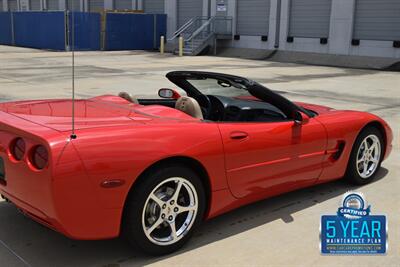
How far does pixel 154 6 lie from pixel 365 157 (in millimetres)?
34771

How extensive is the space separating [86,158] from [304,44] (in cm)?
2615

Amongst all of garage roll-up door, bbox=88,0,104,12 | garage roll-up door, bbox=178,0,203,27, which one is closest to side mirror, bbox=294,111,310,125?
garage roll-up door, bbox=178,0,203,27

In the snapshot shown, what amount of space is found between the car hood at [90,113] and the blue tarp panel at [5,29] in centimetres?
3674

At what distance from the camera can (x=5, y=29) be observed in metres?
38.0

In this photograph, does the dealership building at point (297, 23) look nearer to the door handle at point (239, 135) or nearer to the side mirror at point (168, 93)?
the side mirror at point (168, 93)

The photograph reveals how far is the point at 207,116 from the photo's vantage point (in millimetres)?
4281

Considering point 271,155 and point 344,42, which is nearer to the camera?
point 271,155

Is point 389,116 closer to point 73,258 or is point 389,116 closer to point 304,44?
point 73,258

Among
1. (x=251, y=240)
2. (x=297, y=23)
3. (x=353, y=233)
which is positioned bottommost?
(x=251, y=240)

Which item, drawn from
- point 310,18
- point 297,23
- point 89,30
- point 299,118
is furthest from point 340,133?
point 89,30

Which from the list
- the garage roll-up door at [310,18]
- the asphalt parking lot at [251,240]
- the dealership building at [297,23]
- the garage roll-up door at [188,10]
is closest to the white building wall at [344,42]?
the dealership building at [297,23]

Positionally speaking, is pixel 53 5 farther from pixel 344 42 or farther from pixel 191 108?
pixel 191 108

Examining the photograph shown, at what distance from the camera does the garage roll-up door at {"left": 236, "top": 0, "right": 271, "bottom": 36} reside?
29.8 m

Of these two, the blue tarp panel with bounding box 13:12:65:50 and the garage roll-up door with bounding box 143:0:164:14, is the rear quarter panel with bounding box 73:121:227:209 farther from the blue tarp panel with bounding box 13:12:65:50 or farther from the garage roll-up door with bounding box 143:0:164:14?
the garage roll-up door with bounding box 143:0:164:14
